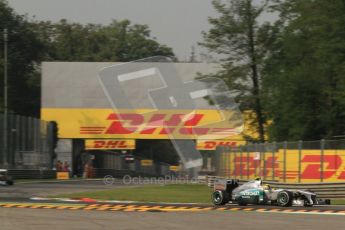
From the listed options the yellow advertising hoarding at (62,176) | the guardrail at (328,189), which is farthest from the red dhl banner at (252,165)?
the yellow advertising hoarding at (62,176)

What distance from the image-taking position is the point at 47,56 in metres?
86.7

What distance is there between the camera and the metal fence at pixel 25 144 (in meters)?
44.4

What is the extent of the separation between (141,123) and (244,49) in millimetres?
12578

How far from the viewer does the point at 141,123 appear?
52875mm

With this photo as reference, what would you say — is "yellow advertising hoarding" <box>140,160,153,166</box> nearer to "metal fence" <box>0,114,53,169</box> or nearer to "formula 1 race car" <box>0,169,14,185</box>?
"metal fence" <box>0,114,53,169</box>

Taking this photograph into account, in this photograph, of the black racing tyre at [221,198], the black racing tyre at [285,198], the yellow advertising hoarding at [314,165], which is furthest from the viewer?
the yellow advertising hoarding at [314,165]

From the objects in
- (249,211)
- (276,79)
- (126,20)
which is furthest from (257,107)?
(126,20)

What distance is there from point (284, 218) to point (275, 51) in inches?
1129

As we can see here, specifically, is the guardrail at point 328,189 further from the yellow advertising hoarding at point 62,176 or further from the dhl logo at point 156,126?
the yellow advertising hoarding at point 62,176

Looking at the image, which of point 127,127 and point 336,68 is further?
point 127,127

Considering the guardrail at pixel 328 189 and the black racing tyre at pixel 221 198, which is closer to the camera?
the black racing tyre at pixel 221 198

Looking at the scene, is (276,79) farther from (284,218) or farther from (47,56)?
(47,56)

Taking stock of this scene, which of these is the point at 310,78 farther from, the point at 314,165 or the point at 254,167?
the point at 314,165

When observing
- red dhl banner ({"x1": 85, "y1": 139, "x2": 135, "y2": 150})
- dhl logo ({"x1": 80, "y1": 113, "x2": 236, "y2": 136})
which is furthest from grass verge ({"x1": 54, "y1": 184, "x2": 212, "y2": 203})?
red dhl banner ({"x1": 85, "y1": 139, "x2": 135, "y2": 150})
